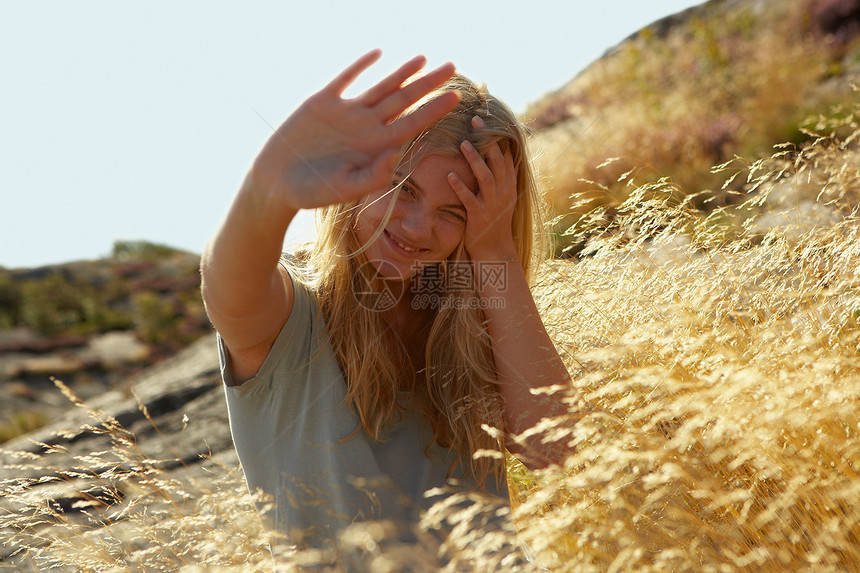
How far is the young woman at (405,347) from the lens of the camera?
167cm

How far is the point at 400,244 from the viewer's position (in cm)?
180

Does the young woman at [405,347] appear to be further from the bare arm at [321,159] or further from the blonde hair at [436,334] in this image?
the bare arm at [321,159]

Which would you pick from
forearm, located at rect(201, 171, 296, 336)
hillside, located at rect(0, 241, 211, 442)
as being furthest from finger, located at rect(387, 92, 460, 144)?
hillside, located at rect(0, 241, 211, 442)

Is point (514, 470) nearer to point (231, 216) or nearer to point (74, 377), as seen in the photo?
point (231, 216)

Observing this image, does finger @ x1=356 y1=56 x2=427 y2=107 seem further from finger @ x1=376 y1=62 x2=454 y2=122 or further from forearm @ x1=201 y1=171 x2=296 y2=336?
forearm @ x1=201 y1=171 x2=296 y2=336

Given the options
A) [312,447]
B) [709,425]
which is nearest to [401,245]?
[312,447]

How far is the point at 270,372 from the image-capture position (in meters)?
1.67

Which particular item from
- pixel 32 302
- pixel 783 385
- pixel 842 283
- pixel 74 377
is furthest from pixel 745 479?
pixel 32 302

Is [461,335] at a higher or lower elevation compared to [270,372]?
lower

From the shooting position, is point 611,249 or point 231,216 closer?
point 231,216

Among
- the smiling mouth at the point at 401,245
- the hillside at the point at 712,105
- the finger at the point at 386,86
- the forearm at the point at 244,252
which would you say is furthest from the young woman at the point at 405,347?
the hillside at the point at 712,105

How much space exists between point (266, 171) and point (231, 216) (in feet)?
0.38

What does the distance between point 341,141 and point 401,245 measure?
0.67 metres

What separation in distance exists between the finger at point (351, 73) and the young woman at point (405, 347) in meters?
0.38
